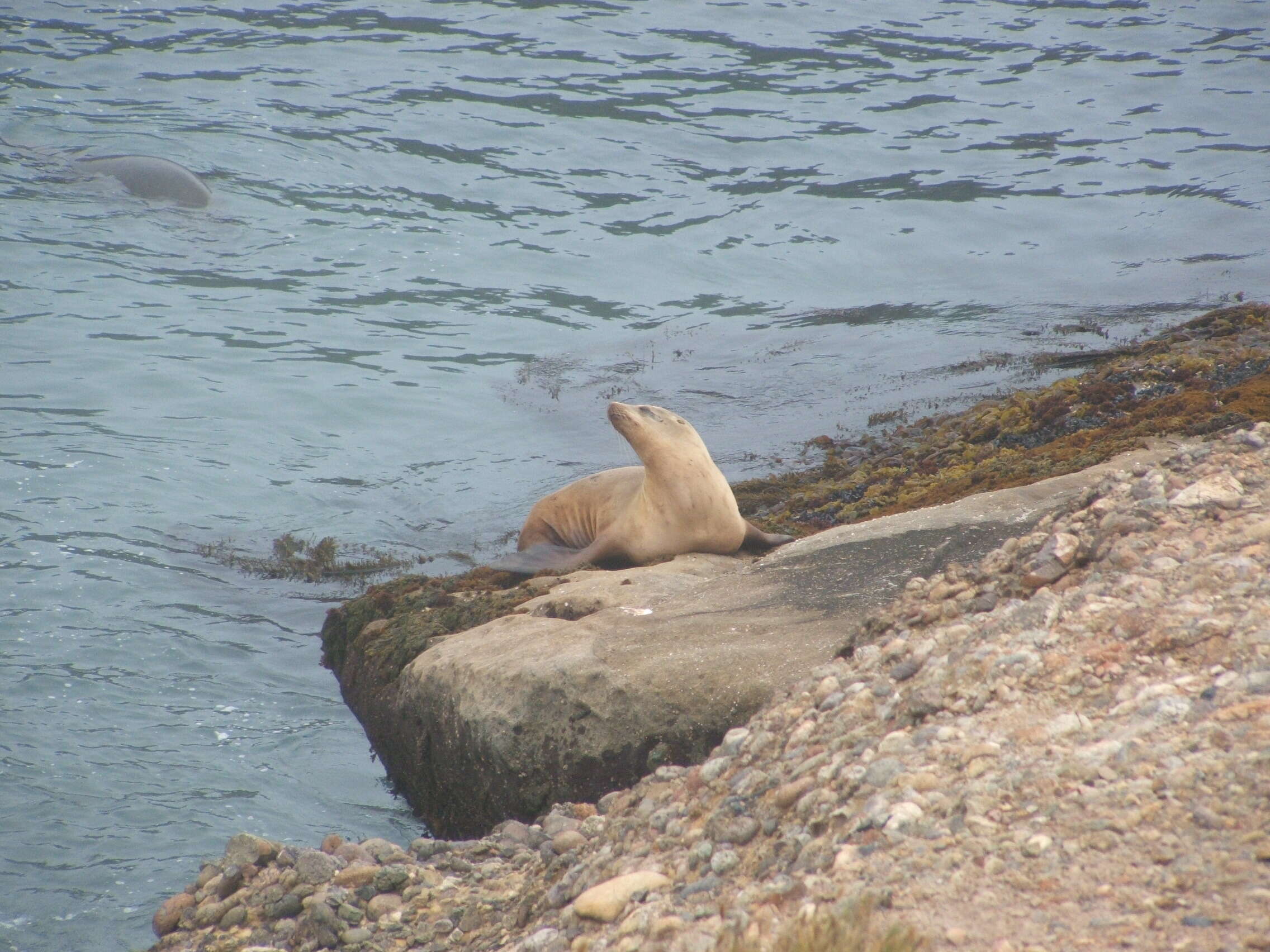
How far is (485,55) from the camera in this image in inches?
869

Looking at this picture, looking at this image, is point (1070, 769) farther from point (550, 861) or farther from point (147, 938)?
point (147, 938)

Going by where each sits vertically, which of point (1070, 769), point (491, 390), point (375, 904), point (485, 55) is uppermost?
point (485, 55)

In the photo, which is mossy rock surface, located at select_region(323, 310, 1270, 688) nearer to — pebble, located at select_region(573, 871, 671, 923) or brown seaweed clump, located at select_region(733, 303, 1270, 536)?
brown seaweed clump, located at select_region(733, 303, 1270, 536)

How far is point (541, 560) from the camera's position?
7750 millimetres

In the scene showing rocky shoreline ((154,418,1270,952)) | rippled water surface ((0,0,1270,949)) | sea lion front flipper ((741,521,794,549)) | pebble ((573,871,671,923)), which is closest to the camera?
rocky shoreline ((154,418,1270,952))

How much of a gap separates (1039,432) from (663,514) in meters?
3.25

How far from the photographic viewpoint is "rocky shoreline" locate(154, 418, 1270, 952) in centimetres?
224

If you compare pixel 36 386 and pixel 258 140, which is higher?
pixel 258 140

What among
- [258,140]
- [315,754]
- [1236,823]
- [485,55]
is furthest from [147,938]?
[485,55]

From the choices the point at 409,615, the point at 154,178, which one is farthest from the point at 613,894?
the point at 154,178

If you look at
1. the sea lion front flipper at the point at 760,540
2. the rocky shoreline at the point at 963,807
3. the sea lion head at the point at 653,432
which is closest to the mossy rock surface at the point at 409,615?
the sea lion head at the point at 653,432

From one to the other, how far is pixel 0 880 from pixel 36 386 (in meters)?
8.27

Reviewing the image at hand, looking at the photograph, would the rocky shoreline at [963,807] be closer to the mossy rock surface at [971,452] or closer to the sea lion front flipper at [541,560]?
the mossy rock surface at [971,452]

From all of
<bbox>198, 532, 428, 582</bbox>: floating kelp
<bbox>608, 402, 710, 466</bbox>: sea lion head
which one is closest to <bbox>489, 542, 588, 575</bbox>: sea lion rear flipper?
<bbox>608, 402, 710, 466</bbox>: sea lion head
